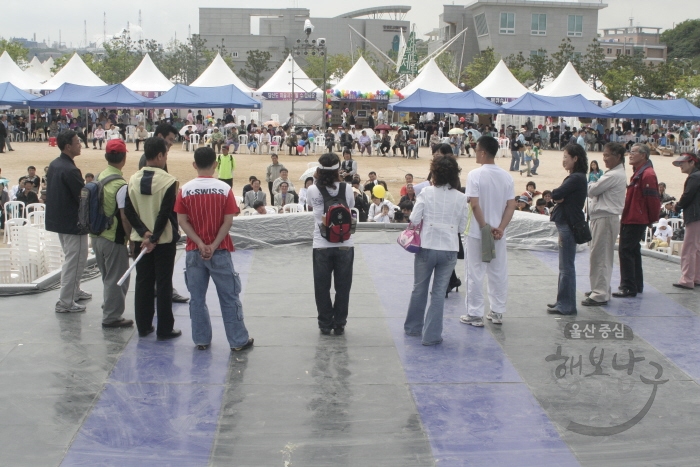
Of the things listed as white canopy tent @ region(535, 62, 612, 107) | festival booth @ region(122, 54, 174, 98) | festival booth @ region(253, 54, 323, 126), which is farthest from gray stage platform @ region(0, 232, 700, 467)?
white canopy tent @ region(535, 62, 612, 107)

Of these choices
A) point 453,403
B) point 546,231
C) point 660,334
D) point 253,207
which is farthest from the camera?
point 253,207

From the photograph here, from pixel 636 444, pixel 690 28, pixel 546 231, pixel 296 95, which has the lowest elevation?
pixel 636 444

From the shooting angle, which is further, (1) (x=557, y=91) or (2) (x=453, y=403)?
(1) (x=557, y=91)

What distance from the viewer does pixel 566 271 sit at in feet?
23.2

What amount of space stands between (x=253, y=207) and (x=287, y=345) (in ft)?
21.8

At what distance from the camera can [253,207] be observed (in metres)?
12.7

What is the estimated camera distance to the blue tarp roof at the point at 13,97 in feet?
103

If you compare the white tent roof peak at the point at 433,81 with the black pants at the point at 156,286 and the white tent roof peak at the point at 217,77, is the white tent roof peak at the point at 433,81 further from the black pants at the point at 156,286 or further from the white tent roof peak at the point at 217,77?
the black pants at the point at 156,286

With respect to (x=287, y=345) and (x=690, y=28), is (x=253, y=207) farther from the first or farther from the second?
(x=690, y=28)

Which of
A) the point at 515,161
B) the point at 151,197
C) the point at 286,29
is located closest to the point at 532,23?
the point at 286,29

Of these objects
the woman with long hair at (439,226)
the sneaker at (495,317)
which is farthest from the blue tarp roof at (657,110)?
the woman with long hair at (439,226)

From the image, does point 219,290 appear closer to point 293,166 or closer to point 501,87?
point 293,166

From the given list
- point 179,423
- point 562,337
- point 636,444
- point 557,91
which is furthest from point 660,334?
point 557,91

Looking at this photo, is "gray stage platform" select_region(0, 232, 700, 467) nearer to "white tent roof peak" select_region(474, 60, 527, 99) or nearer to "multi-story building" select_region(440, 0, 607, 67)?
"white tent roof peak" select_region(474, 60, 527, 99)
